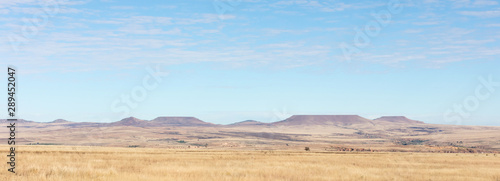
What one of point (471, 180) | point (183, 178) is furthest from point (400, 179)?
point (183, 178)

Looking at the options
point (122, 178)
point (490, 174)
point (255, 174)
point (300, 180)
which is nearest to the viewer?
point (122, 178)

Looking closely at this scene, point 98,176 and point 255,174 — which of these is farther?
point 255,174

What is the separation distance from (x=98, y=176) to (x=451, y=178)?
17609mm

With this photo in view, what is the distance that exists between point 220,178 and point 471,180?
12519 millimetres

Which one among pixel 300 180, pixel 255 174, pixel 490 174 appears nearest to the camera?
pixel 300 180

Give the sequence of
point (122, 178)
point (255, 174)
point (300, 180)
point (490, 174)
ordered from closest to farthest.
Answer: point (122, 178) < point (300, 180) < point (255, 174) < point (490, 174)

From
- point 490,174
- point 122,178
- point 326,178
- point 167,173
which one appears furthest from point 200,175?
point 490,174

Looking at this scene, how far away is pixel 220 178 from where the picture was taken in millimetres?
21609

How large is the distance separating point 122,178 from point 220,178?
4.35 metres

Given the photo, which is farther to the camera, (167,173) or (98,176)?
(167,173)

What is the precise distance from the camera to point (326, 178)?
22812mm

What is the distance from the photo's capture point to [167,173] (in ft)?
77.3

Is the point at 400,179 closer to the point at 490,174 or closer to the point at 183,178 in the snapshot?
the point at 490,174

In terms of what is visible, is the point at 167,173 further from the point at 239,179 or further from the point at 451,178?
the point at 451,178
